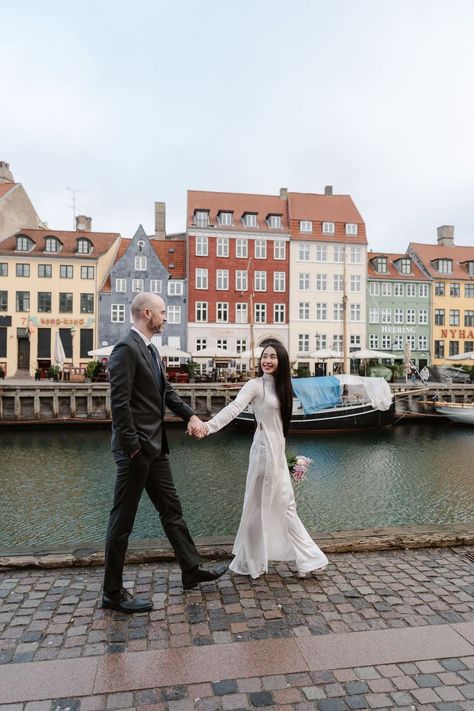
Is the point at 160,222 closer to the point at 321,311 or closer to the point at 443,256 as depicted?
the point at 321,311

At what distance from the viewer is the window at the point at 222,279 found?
3994cm

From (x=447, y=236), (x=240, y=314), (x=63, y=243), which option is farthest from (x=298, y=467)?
(x=447, y=236)

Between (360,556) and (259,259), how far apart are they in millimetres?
37320

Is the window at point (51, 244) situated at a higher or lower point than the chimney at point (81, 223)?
lower

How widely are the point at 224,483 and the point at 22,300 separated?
2947 centimetres

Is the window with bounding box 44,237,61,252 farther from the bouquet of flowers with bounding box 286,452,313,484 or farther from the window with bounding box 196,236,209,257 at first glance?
the bouquet of flowers with bounding box 286,452,313,484

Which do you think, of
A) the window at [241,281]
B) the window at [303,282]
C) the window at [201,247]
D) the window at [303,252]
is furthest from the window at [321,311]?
the window at [201,247]

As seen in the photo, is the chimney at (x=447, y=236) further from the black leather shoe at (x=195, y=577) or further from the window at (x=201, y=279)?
the black leather shoe at (x=195, y=577)

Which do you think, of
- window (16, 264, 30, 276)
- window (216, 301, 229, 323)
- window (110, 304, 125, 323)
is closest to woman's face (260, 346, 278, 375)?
window (110, 304, 125, 323)

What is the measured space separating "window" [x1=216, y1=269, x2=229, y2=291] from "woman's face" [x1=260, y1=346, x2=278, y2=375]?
1417 inches

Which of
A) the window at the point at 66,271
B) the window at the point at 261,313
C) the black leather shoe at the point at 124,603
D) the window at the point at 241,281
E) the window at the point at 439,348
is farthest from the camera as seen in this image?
the window at the point at 439,348

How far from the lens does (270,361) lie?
4.23 metres

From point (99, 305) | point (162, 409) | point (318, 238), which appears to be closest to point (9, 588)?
point (162, 409)

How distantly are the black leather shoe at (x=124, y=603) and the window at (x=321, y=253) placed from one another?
39.9 metres
